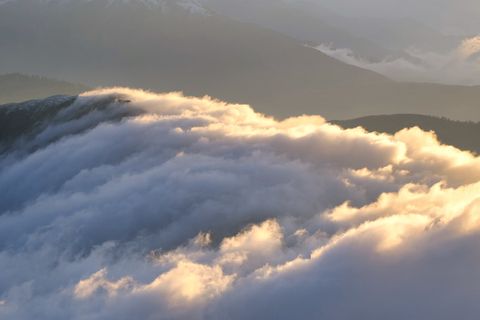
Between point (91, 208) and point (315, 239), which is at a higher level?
point (91, 208)

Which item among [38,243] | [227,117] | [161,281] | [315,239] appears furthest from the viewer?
[227,117]

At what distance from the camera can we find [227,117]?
93.3 m

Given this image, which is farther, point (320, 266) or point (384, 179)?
point (384, 179)

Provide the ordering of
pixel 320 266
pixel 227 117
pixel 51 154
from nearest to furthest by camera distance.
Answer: pixel 320 266, pixel 51 154, pixel 227 117

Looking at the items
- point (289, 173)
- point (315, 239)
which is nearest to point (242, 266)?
point (315, 239)

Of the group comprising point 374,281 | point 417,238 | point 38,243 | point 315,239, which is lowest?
point 374,281

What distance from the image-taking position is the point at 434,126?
169250mm

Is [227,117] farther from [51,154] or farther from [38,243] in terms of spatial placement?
[38,243]

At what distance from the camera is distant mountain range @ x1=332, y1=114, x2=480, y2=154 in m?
159

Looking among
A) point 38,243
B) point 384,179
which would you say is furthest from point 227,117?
point 38,243

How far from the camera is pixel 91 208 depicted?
64188 mm

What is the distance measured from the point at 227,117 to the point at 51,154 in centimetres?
A: 2668

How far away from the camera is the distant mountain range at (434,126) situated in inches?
6260

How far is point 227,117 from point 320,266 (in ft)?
203
